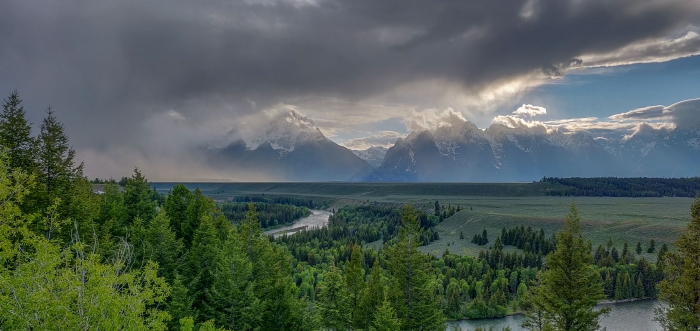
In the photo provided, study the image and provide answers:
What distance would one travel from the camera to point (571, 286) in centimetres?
2652

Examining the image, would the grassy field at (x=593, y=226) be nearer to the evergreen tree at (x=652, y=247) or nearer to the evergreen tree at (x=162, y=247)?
the evergreen tree at (x=652, y=247)

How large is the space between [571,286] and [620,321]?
190 ft

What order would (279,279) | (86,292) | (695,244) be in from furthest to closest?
(279,279), (695,244), (86,292)

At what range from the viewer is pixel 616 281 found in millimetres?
84812

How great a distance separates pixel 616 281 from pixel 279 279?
84355mm

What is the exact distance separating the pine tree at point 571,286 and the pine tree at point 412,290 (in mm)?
8812

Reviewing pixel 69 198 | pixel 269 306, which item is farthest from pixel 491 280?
pixel 69 198

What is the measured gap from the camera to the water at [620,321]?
66.3 metres

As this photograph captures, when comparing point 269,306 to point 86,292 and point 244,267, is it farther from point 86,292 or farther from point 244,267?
point 86,292

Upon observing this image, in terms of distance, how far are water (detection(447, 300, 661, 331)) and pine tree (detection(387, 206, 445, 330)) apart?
40.1 meters

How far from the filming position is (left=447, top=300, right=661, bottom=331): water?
218 feet

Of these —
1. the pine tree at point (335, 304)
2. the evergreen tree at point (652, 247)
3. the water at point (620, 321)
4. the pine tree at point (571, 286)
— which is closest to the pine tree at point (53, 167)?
the pine tree at point (335, 304)

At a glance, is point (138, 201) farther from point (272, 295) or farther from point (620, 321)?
point (620, 321)

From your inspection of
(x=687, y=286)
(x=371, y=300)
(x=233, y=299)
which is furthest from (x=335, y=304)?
(x=687, y=286)
